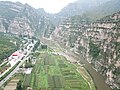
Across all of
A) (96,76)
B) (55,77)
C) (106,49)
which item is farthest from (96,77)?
(106,49)

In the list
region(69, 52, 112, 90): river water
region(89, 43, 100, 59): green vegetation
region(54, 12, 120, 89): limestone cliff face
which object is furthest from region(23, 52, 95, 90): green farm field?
region(89, 43, 100, 59): green vegetation

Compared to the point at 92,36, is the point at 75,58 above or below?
below

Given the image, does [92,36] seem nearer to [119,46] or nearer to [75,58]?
[75,58]

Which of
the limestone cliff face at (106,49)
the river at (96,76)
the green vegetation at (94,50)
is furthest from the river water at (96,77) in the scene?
the green vegetation at (94,50)

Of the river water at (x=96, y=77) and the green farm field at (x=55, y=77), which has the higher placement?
the green farm field at (x=55, y=77)

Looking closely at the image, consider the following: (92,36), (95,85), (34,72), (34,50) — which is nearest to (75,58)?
(92,36)

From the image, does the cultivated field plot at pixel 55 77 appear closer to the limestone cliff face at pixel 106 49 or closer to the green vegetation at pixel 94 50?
the limestone cliff face at pixel 106 49

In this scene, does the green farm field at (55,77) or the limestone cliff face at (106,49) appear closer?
the green farm field at (55,77)

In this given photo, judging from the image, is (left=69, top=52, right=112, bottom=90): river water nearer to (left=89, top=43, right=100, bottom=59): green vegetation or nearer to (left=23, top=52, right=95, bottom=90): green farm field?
(left=23, top=52, right=95, bottom=90): green farm field
